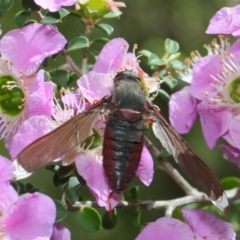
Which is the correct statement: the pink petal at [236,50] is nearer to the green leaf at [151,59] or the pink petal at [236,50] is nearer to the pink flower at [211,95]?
the pink flower at [211,95]

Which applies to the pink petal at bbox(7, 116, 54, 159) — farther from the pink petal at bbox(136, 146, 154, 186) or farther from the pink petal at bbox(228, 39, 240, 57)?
the pink petal at bbox(228, 39, 240, 57)

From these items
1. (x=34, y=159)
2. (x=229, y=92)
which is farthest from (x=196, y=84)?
(x=34, y=159)

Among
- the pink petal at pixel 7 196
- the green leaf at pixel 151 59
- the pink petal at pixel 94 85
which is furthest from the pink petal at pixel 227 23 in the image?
the pink petal at pixel 7 196

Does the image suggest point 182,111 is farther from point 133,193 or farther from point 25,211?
point 25,211

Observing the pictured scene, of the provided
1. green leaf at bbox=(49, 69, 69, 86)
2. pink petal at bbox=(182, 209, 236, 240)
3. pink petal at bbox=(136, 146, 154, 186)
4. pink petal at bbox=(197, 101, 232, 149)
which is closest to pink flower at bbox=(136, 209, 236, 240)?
pink petal at bbox=(182, 209, 236, 240)

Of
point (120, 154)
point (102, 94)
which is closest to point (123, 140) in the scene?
point (120, 154)
